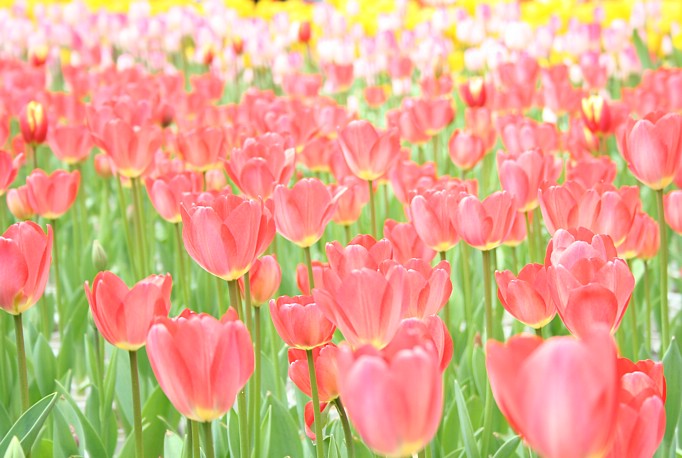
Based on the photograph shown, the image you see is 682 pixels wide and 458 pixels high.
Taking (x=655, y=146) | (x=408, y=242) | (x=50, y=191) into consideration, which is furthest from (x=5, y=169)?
(x=655, y=146)

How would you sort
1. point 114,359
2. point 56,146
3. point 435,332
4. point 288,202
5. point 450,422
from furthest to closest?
point 56,146 → point 114,359 → point 450,422 → point 288,202 → point 435,332

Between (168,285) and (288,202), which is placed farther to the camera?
(288,202)

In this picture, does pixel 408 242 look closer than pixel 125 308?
No

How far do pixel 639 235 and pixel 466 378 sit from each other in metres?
0.48

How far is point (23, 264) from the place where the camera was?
1.42 metres

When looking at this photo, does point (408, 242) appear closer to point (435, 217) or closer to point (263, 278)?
point (435, 217)

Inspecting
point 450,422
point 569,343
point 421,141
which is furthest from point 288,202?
point 421,141

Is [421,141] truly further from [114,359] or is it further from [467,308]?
[114,359]

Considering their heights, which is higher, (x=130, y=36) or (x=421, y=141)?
(x=130, y=36)

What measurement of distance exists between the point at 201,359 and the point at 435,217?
818 millimetres

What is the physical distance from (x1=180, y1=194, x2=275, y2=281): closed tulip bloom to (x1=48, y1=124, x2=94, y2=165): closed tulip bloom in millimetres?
1696

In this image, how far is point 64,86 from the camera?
6.89m

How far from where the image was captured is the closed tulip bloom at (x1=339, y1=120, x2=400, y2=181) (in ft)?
7.11

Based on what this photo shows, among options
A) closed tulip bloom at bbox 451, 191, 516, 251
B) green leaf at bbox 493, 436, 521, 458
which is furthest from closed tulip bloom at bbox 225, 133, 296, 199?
green leaf at bbox 493, 436, 521, 458
